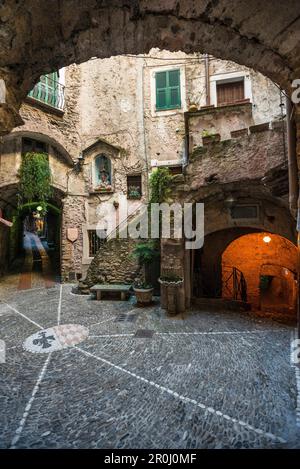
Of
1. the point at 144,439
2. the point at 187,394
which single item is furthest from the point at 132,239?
the point at 144,439

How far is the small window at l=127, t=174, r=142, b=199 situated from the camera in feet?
42.0

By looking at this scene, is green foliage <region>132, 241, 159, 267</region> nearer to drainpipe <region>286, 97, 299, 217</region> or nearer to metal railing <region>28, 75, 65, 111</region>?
drainpipe <region>286, 97, 299, 217</region>

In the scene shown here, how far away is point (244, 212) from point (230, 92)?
321 inches

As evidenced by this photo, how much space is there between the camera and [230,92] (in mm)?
12148

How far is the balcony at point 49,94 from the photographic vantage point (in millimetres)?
11095

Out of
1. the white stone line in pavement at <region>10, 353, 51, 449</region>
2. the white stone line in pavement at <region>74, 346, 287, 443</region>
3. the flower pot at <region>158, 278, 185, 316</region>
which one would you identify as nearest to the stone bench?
the flower pot at <region>158, 278, 185, 316</region>

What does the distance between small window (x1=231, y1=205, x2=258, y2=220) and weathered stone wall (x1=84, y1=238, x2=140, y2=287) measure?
14.8 ft

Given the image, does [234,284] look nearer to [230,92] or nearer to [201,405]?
[201,405]

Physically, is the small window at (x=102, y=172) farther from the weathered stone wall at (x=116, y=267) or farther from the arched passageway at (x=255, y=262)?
the arched passageway at (x=255, y=262)

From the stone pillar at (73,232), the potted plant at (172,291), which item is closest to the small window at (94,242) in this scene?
the stone pillar at (73,232)

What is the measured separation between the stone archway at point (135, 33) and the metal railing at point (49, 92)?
10018 mm

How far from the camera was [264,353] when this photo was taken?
5094mm

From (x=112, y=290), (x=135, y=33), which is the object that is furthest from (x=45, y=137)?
(x=135, y=33)

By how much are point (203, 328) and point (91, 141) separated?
37.5ft
